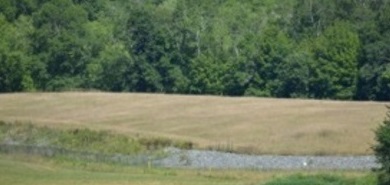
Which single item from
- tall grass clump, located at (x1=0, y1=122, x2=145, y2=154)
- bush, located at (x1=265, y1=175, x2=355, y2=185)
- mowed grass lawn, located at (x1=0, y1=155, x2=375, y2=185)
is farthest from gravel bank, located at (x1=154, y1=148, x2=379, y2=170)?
Answer: bush, located at (x1=265, y1=175, x2=355, y2=185)

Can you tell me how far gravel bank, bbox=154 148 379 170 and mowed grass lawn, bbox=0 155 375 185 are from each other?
3.70 m

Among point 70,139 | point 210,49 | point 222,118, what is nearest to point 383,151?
point 70,139

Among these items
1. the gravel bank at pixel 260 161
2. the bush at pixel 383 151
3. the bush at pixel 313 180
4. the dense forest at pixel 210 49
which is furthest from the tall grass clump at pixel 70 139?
the dense forest at pixel 210 49

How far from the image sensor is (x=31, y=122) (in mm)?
94812

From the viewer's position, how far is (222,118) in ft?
297

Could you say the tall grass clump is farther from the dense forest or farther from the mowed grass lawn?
the dense forest

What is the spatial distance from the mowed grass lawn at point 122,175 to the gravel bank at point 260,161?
370 cm

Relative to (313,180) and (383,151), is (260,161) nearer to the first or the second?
(313,180)

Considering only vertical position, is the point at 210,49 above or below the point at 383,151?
below

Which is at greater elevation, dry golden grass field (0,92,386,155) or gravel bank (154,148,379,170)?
gravel bank (154,148,379,170)

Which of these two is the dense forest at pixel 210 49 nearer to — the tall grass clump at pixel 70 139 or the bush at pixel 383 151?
the tall grass clump at pixel 70 139

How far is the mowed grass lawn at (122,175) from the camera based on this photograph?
5534cm

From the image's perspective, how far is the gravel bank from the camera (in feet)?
228

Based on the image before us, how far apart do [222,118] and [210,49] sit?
39743 mm
